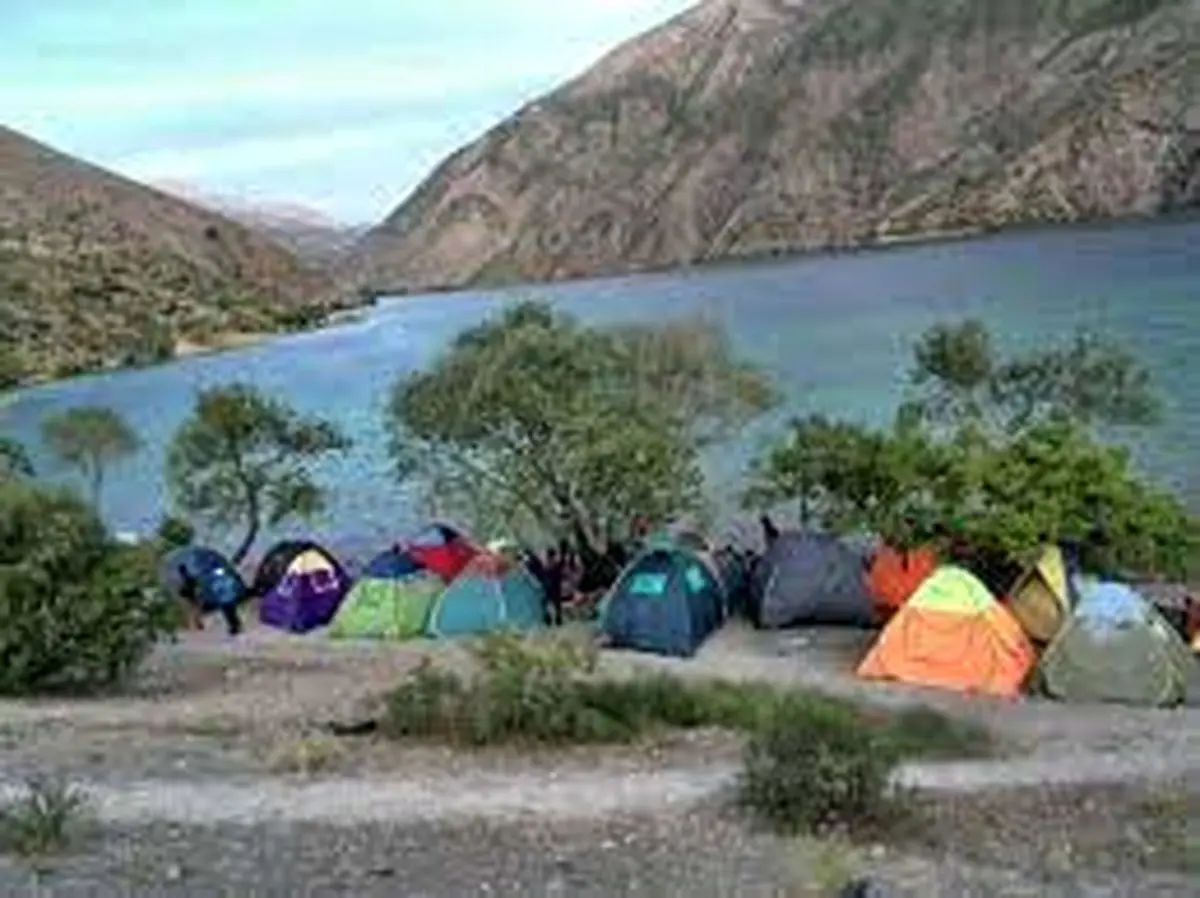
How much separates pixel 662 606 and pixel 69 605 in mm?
8748

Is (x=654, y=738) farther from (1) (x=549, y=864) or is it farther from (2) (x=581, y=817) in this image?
(1) (x=549, y=864)

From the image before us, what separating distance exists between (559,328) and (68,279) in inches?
5619

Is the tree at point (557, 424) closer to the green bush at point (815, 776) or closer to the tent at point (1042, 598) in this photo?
the tent at point (1042, 598)

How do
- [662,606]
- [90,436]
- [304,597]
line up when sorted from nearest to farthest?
[662,606], [304,597], [90,436]

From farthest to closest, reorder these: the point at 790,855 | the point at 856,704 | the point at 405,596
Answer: the point at 405,596, the point at 856,704, the point at 790,855

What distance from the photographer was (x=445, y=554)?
35.3 meters

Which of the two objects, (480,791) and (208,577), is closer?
(480,791)

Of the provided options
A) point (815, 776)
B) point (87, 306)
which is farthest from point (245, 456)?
point (87, 306)

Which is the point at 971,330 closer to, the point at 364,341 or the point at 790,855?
the point at 790,855

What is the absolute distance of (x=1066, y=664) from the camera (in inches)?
961

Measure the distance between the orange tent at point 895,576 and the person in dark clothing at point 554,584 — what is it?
193 inches

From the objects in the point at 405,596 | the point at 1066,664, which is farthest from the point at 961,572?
the point at 405,596

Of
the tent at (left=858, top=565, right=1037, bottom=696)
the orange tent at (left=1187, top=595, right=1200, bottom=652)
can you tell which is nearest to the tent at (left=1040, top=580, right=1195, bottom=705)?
the tent at (left=858, top=565, right=1037, bottom=696)

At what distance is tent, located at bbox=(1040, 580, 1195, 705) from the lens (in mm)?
23891
